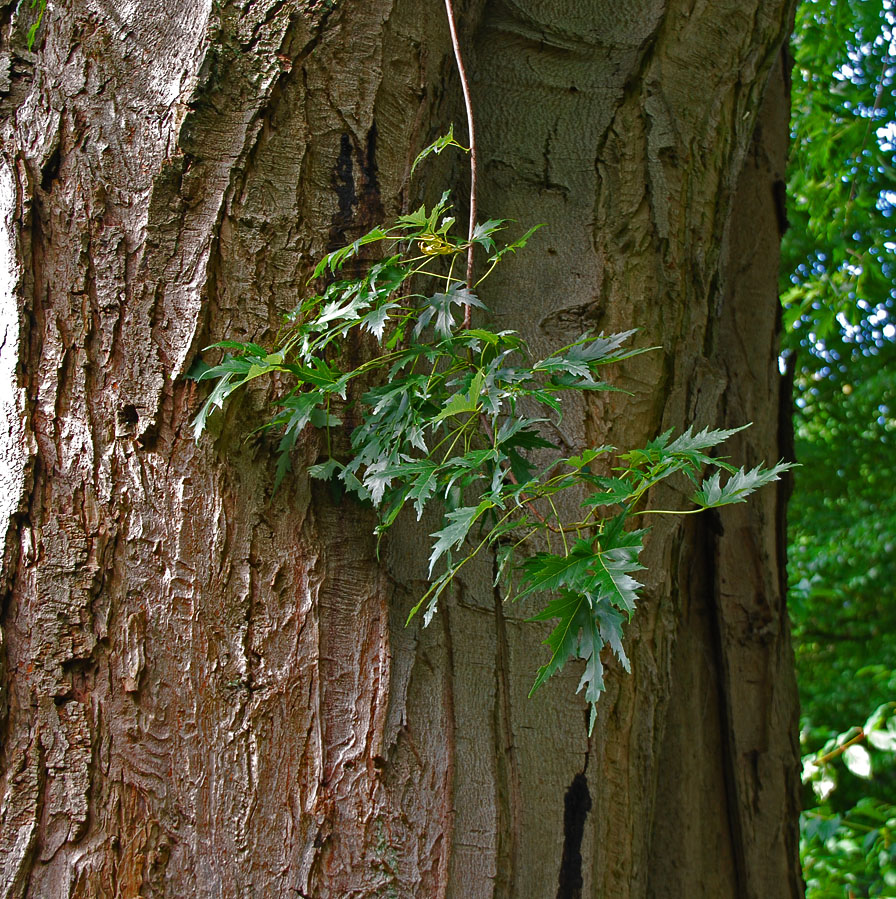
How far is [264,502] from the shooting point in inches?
50.9

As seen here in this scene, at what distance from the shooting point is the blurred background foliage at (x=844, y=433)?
2859mm

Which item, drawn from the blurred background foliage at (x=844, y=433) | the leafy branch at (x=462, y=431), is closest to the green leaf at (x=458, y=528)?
the leafy branch at (x=462, y=431)

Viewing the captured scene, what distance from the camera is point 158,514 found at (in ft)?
4.10

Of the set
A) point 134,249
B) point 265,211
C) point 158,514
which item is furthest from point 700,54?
point 158,514

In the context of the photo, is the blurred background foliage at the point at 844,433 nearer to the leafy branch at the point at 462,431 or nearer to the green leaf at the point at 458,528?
the leafy branch at the point at 462,431

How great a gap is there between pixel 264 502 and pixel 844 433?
669cm

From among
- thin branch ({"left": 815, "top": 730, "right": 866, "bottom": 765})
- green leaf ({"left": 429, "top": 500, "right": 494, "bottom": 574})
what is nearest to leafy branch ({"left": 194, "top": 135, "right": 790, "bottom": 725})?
green leaf ({"left": 429, "top": 500, "right": 494, "bottom": 574})

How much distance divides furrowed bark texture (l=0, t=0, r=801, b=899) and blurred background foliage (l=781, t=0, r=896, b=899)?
911 millimetres

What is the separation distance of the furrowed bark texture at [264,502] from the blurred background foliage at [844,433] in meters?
0.91

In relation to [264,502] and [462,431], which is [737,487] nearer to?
[462,431]

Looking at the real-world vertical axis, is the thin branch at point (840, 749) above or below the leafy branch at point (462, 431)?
below

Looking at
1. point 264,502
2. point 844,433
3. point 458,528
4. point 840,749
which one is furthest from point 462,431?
point 844,433

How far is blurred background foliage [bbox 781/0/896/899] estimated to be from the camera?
9.38 feet

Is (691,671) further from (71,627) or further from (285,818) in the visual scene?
(71,627)
